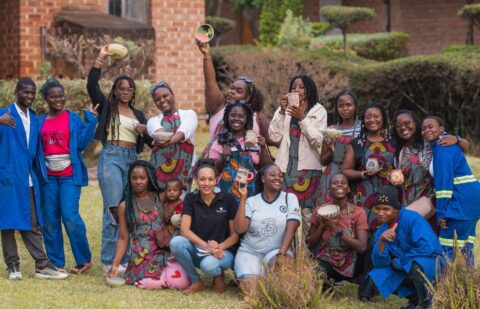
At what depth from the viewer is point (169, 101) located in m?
8.16

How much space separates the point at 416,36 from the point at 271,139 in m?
18.1

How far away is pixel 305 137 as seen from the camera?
7.96 meters

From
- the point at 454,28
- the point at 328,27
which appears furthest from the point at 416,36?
the point at 328,27

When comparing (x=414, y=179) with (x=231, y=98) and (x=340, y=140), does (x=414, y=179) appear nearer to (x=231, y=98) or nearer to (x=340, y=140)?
(x=340, y=140)

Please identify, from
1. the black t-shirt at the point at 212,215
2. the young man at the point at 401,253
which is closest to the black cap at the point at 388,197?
the young man at the point at 401,253

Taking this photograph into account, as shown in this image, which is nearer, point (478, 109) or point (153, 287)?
point (153, 287)

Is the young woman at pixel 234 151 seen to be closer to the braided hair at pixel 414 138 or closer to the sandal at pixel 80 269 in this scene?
the braided hair at pixel 414 138

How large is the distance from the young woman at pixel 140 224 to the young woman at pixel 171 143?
0.72ft

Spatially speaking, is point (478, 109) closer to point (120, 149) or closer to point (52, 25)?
point (52, 25)

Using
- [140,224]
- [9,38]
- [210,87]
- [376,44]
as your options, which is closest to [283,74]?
[9,38]

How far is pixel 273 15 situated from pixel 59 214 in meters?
18.7

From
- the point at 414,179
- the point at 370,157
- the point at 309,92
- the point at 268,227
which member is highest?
the point at 309,92

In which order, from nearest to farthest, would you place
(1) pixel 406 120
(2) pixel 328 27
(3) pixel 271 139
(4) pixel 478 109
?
(1) pixel 406 120 < (3) pixel 271 139 < (4) pixel 478 109 < (2) pixel 328 27

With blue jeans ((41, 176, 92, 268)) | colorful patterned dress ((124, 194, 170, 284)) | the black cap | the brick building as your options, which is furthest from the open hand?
the brick building
